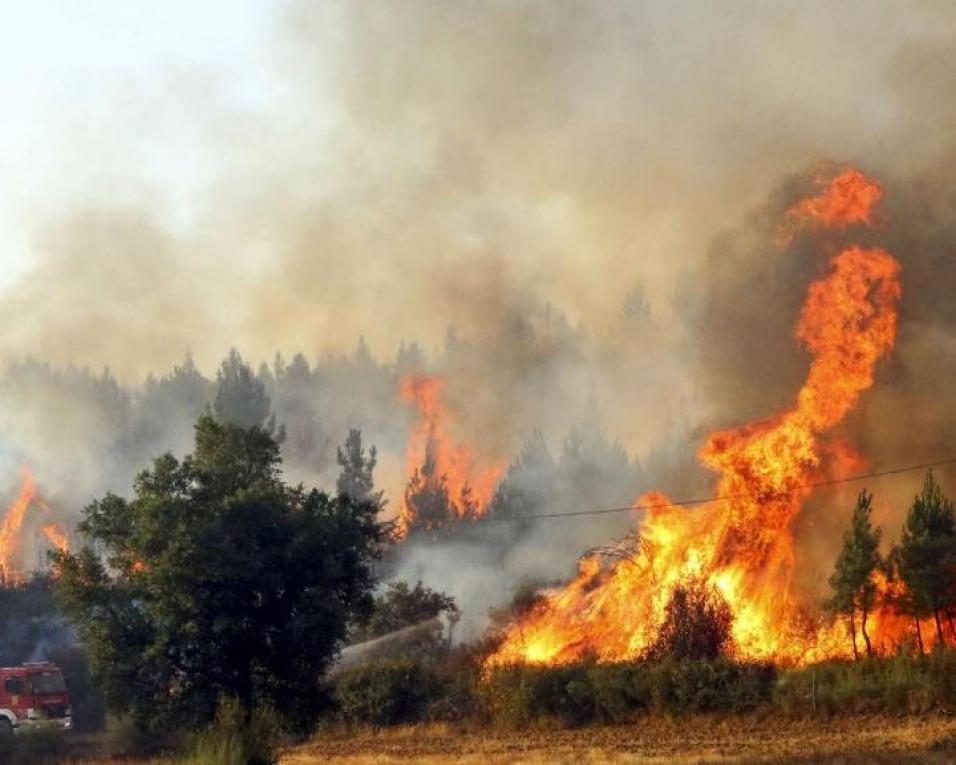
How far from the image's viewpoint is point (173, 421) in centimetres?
12412

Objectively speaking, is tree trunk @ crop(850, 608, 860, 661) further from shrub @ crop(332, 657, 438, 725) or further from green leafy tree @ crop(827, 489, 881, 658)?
shrub @ crop(332, 657, 438, 725)

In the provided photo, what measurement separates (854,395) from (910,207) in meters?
11.5

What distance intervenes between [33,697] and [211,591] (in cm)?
1988

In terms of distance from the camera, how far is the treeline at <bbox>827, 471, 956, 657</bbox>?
3747cm

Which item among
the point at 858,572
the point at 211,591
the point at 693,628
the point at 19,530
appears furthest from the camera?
the point at 19,530

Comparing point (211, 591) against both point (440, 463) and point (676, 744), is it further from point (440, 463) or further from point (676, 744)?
point (440, 463)

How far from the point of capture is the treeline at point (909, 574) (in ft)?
123

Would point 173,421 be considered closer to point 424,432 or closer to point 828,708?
point 424,432

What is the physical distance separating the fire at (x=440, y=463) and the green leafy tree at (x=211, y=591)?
60736mm

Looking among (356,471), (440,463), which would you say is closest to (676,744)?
(356,471)

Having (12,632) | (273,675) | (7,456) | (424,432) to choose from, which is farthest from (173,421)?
(273,675)

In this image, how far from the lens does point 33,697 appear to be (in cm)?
4138

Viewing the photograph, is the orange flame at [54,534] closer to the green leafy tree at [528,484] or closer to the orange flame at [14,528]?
the orange flame at [14,528]

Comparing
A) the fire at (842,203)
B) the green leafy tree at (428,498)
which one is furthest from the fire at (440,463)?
the fire at (842,203)
